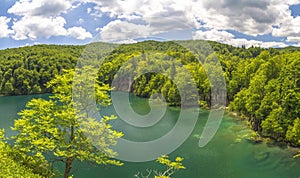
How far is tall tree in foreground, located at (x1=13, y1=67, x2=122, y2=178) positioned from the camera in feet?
40.1

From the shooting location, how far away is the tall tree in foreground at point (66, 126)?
1223 centimetres

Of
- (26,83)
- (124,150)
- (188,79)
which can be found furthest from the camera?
(26,83)

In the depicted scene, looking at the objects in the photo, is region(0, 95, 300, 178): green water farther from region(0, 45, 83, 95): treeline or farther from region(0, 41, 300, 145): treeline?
region(0, 45, 83, 95): treeline

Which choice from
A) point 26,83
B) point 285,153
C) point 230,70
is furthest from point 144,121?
point 26,83

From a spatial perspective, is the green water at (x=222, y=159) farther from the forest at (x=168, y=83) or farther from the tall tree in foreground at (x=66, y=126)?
the tall tree in foreground at (x=66, y=126)

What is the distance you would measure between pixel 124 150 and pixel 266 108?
59.5 ft

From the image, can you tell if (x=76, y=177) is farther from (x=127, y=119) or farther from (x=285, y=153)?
(x=127, y=119)

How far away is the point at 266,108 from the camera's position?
36500 millimetres

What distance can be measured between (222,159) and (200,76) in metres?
33.6

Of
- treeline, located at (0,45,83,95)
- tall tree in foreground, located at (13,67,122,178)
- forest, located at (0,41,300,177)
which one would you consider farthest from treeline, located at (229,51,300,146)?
treeline, located at (0,45,83,95)

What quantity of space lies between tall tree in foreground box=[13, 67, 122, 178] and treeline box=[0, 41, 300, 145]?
24.1 ft

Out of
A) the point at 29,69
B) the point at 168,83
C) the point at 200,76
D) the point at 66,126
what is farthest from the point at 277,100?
the point at 29,69

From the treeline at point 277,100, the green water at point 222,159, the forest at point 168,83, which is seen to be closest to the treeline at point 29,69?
the forest at point 168,83

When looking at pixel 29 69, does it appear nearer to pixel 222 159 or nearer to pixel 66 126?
pixel 222 159
